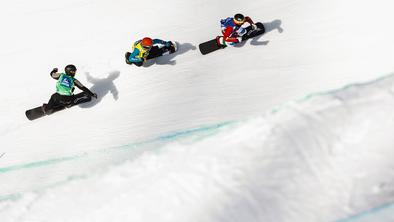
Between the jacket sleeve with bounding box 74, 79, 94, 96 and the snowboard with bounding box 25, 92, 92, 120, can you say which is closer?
the jacket sleeve with bounding box 74, 79, 94, 96

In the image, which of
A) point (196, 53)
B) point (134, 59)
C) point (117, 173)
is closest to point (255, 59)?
point (196, 53)

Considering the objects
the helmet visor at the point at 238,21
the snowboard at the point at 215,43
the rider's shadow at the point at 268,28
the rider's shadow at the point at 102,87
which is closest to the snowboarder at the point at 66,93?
the rider's shadow at the point at 102,87

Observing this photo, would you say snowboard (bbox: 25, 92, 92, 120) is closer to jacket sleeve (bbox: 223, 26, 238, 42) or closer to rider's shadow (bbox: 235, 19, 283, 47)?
jacket sleeve (bbox: 223, 26, 238, 42)

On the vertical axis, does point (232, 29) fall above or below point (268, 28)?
above

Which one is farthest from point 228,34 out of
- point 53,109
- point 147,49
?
point 53,109

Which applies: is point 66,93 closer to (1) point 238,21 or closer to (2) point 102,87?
(2) point 102,87

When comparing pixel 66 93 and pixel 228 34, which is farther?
pixel 228 34

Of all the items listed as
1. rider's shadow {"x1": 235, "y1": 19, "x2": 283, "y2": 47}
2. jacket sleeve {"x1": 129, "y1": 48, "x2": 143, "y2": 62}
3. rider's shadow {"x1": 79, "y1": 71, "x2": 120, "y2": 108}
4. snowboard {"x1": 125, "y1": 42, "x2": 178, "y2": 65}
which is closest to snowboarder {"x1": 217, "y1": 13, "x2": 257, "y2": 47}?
rider's shadow {"x1": 235, "y1": 19, "x2": 283, "y2": 47}
